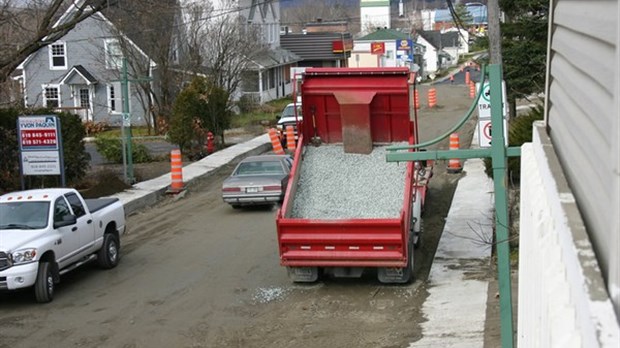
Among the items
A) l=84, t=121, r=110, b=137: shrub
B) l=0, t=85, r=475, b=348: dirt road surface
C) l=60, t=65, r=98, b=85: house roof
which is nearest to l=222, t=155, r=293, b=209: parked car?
l=0, t=85, r=475, b=348: dirt road surface

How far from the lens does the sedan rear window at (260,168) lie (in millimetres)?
22844

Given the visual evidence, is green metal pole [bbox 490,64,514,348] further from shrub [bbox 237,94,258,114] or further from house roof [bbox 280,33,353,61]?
house roof [bbox 280,33,353,61]

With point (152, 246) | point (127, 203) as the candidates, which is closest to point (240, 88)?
point (127, 203)

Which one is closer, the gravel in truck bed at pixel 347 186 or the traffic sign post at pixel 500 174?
the traffic sign post at pixel 500 174

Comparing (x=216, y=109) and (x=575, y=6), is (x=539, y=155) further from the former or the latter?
(x=216, y=109)

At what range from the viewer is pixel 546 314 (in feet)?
8.89

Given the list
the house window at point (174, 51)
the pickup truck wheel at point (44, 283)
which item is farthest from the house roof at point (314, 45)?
the pickup truck wheel at point (44, 283)

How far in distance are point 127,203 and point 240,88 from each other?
39040 mm

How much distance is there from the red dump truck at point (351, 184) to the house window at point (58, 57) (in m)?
45.3

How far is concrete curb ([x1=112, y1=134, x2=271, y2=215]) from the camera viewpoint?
2445cm

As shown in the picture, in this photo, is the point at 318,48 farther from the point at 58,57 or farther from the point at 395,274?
the point at 395,274

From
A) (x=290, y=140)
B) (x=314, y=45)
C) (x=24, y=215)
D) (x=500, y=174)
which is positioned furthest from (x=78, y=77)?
(x=500, y=174)

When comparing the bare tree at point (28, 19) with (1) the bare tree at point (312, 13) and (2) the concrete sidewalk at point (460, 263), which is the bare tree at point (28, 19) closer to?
(2) the concrete sidewalk at point (460, 263)

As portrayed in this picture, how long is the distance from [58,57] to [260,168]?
129ft
